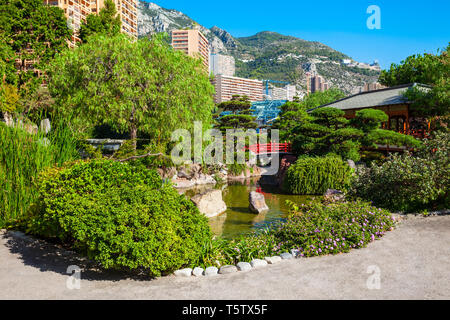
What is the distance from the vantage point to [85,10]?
1852 inches

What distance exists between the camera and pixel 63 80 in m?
12.6

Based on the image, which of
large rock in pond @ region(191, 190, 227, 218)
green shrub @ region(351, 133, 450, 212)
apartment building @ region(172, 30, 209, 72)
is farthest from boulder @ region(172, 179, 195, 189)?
apartment building @ region(172, 30, 209, 72)

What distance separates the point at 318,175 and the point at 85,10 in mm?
47325

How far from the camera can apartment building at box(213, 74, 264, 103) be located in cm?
9619

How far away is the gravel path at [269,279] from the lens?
3932 millimetres

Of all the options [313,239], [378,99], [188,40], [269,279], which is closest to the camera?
[269,279]

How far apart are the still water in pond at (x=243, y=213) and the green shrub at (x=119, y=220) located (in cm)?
357

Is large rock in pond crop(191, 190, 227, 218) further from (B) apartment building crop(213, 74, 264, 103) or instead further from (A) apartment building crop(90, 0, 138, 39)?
(B) apartment building crop(213, 74, 264, 103)

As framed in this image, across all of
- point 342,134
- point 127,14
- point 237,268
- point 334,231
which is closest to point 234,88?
point 127,14

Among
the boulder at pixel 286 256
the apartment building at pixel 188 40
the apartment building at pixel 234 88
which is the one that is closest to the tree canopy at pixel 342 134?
the boulder at pixel 286 256

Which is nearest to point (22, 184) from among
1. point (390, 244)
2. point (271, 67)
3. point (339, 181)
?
point (390, 244)

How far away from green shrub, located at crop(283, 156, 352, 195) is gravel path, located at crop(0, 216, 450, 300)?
739 centimetres

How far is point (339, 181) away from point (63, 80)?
11.7 metres

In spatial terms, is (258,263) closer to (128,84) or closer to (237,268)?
(237,268)
